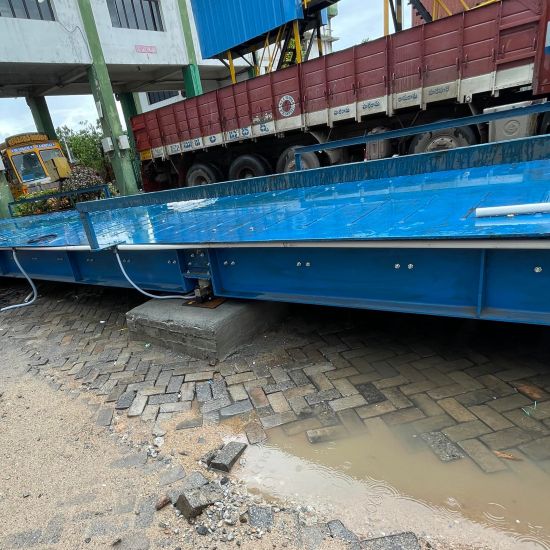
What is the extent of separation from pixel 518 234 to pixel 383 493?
1.40 metres

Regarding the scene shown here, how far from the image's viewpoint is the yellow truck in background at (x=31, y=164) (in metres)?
15.0

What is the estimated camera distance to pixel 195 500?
1.89 meters

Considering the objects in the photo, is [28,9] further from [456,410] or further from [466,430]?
[466,430]

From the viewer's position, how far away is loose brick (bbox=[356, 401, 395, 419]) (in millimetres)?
2443

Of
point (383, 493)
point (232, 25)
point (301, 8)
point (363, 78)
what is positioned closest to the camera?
point (383, 493)

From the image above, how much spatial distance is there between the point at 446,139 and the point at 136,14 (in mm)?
14308

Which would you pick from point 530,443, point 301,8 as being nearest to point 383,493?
point 530,443

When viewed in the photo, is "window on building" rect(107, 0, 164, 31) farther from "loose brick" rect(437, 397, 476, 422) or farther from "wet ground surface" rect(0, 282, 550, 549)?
"loose brick" rect(437, 397, 476, 422)

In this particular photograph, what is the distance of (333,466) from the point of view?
7.04ft

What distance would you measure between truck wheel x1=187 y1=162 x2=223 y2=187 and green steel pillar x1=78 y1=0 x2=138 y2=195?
4.36 metres

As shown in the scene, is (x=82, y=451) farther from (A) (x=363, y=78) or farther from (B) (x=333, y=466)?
(A) (x=363, y=78)

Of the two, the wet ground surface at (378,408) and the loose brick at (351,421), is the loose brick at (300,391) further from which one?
the loose brick at (351,421)

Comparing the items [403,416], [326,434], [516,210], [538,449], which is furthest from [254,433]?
[516,210]

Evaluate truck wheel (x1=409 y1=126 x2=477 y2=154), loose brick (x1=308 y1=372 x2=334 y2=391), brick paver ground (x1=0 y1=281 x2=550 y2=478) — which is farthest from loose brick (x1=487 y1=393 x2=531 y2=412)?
truck wheel (x1=409 y1=126 x2=477 y2=154)
